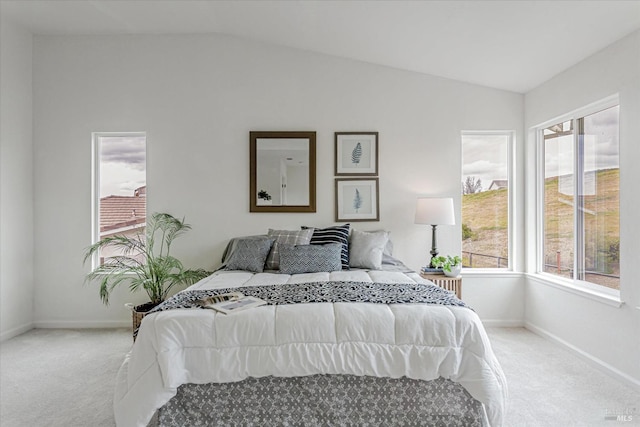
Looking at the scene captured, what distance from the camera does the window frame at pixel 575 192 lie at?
296 centimetres

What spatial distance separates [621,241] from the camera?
2.77m

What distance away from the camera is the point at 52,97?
4.01 m

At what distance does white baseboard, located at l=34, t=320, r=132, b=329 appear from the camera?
3975mm

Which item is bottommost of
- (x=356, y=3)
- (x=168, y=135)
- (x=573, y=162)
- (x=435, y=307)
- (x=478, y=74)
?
(x=435, y=307)

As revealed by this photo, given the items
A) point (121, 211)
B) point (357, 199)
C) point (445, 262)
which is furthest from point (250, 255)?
point (445, 262)

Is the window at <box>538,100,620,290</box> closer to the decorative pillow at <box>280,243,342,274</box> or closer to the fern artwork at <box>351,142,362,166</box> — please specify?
the fern artwork at <box>351,142,362,166</box>

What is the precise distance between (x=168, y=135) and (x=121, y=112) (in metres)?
0.56

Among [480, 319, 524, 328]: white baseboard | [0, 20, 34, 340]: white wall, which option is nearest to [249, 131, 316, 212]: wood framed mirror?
[480, 319, 524, 328]: white baseboard

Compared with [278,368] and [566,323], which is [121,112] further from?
[566,323]

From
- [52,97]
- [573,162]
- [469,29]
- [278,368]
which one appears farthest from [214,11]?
[573,162]

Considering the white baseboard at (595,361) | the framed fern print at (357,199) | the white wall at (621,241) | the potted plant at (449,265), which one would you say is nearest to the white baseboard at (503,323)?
the white baseboard at (595,361)

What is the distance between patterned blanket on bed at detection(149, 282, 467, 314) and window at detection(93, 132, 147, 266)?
209 centimetres

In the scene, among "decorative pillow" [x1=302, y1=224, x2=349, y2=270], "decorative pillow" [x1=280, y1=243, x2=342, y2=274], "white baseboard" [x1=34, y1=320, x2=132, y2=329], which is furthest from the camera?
"white baseboard" [x1=34, y1=320, x2=132, y2=329]

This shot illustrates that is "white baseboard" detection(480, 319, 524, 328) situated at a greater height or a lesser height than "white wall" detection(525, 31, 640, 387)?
lesser
